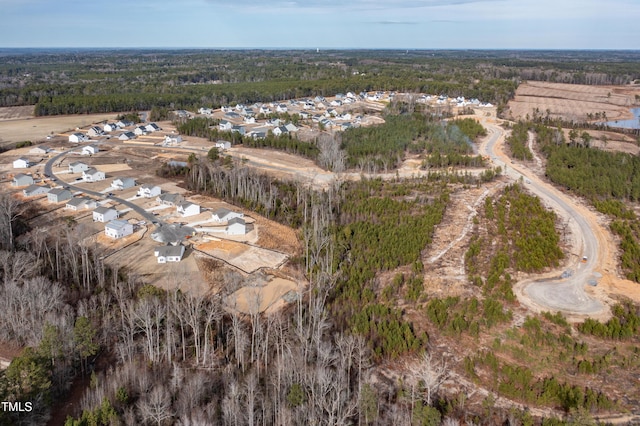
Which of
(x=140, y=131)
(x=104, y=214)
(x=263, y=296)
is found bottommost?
(x=263, y=296)

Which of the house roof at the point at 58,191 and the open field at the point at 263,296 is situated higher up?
the house roof at the point at 58,191

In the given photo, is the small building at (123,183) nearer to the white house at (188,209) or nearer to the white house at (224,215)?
the white house at (188,209)

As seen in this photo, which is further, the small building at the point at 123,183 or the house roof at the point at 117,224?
the small building at the point at 123,183

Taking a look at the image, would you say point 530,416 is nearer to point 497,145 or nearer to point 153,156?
point 497,145

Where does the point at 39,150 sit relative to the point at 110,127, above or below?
below

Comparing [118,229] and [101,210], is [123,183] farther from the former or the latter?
[118,229]

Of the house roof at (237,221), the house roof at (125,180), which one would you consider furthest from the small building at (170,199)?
the house roof at (237,221)

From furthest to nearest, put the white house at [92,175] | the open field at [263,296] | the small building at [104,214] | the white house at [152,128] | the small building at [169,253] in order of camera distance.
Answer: the white house at [152,128] → the white house at [92,175] → the small building at [104,214] → the small building at [169,253] → the open field at [263,296]

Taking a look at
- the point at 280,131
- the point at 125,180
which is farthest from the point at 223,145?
the point at 125,180
